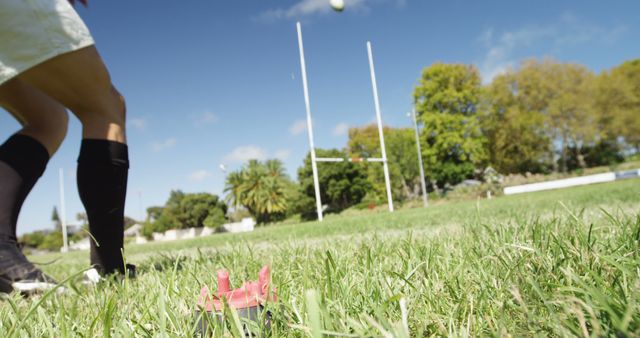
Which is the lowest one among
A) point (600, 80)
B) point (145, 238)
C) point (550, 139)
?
point (145, 238)

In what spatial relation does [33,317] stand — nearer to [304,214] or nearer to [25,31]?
[25,31]

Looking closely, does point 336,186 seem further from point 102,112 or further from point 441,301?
point 441,301

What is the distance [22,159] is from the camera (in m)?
1.97

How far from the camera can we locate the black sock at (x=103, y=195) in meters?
1.69

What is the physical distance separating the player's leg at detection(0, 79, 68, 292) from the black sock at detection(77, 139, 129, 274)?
223 millimetres

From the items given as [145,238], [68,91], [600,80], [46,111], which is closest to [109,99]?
A: [68,91]

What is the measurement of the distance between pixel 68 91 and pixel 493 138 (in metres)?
35.9

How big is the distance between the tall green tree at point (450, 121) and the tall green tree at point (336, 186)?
6161 millimetres

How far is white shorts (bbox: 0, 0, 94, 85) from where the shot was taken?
5.04 ft

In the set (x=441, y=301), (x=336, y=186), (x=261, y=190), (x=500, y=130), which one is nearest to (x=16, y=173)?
(x=441, y=301)

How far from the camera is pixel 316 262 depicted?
4.59 ft

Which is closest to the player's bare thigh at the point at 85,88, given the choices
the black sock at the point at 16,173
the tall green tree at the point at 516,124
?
the black sock at the point at 16,173

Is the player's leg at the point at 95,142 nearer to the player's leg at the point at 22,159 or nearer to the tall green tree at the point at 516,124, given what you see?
the player's leg at the point at 22,159

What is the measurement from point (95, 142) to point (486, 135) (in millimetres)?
36172
